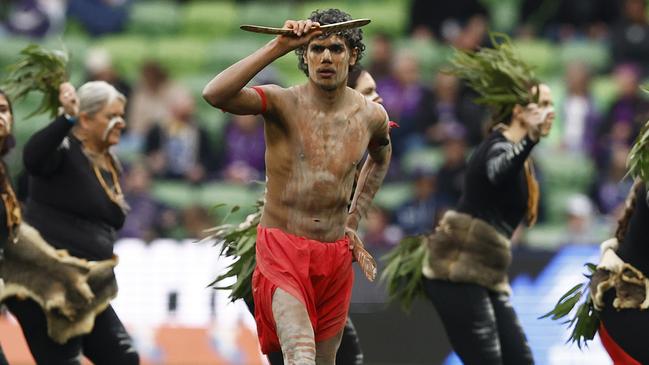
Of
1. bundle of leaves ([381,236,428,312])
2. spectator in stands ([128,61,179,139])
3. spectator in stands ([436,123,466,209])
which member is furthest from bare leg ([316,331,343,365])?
spectator in stands ([128,61,179,139])

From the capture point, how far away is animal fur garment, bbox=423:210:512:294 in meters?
10.0

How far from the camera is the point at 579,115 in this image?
1692cm

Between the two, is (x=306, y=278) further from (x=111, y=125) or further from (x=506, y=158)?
(x=111, y=125)

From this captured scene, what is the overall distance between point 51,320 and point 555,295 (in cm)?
568

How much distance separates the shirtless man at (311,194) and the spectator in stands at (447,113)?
8.46 m

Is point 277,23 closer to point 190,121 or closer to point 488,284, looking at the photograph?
point 190,121

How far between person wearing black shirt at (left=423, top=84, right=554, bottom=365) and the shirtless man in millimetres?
2022

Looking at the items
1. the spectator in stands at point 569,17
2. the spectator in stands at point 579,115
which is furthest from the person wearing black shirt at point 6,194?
the spectator in stands at point 569,17

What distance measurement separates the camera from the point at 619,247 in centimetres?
844

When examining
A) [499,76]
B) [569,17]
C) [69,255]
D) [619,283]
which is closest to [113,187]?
[69,255]

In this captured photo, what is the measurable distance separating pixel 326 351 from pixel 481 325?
6.99 ft

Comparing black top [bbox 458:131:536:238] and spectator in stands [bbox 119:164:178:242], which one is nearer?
black top [bbox 458:131:536:238]

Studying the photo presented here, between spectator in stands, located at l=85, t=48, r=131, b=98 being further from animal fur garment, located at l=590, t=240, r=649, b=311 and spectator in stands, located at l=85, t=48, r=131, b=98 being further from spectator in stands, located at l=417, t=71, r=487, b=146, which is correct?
animal fur garment, located at l=590, t=240, r=649, b=311

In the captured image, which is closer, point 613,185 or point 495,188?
point 495,188
